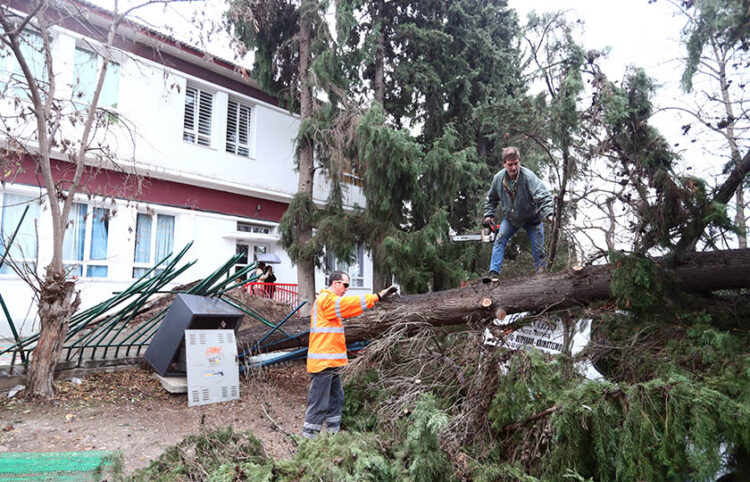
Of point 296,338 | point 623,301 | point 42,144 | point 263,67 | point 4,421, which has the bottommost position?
point 4,421

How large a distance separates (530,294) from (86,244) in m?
9.41

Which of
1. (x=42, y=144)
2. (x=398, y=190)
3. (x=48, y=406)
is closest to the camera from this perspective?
(x=48, y=406)

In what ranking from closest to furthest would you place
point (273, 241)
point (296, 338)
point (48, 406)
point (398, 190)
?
point (48, 406)
point (296, 338)
point (398, 190)
point (273, 241)

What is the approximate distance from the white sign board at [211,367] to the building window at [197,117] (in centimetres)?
763

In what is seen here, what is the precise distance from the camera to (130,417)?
16.3ft

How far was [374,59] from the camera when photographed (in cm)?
1208

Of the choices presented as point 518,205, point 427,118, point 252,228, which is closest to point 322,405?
point 518,205

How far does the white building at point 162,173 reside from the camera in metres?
9.32

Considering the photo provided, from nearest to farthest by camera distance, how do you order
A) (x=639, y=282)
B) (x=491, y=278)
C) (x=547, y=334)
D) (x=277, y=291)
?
(x=639, y=282), (x=547, y=334), (x=491, y=278), (x=277, y=291)

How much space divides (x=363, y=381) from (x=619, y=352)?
2.49 m

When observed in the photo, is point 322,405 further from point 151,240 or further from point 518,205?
point 151,240

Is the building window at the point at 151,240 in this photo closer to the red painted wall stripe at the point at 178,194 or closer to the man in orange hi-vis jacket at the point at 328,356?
the red painted wall stripe at the point at 178,194

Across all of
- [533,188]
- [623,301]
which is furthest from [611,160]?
[623,301]

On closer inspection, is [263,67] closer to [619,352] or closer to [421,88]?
[421,88]
